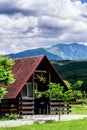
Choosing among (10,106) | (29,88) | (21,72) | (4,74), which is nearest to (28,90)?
(29,88)

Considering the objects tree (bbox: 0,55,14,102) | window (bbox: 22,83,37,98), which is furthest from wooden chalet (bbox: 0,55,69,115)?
tree (bbox: 0,55,14,102)

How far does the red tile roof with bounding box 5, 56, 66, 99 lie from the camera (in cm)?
4562

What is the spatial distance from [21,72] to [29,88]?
7.88 feet

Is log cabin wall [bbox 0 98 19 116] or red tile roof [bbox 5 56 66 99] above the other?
Result: red tile roof [bbox 5 56 66 99]

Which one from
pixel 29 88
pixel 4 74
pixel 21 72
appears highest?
pixel 21 72

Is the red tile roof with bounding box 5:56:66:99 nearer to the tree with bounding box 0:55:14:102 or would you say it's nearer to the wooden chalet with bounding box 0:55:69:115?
the wooden chalet with bounding box 0:55:69:115

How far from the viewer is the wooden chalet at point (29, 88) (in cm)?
4659

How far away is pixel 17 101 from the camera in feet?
154

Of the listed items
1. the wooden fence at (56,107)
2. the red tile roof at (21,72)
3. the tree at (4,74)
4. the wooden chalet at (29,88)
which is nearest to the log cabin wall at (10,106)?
the wooden chalet at (29,88)

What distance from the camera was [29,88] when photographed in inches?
1940

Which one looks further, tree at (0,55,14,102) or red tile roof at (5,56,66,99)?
red tile roof at (5,56,66,99)

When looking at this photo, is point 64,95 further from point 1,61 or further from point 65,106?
point 65,106

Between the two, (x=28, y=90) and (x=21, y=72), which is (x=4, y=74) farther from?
(x=28, y=90)

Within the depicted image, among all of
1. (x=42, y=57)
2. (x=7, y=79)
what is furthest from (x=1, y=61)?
(x=42, y=57)
